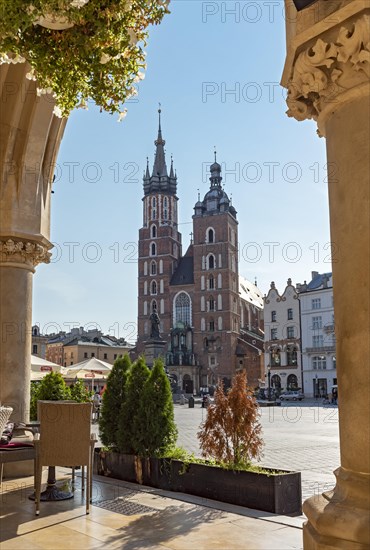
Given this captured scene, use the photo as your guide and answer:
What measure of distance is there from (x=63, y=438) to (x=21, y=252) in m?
3.18

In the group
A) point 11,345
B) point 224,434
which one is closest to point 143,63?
point 224,434

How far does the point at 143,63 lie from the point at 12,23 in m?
1.02

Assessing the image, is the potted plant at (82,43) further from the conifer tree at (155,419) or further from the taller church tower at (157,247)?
the taller church tower at (157,247)

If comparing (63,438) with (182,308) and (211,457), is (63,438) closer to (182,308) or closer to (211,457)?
(211,457)

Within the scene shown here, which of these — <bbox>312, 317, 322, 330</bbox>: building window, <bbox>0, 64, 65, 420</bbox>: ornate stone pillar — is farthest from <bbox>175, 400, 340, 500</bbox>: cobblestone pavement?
<bbox>312, 317, 322, 330</bbox>: building window

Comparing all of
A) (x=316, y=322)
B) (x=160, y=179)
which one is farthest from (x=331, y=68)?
(x=160, y=179)

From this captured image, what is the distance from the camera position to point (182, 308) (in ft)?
259

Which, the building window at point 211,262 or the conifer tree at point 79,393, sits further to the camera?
the building window at point 211,262

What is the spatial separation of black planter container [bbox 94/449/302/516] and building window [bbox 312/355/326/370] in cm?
4790

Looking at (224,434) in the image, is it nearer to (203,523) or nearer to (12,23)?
(203,523)

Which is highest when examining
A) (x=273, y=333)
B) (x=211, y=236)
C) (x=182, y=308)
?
(x=211, y=236)

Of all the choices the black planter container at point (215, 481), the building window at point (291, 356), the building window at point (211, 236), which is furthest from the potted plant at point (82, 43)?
the building window at point (211, 236)

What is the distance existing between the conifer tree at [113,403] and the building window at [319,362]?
156 ft

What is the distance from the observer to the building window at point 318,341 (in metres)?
53.3
